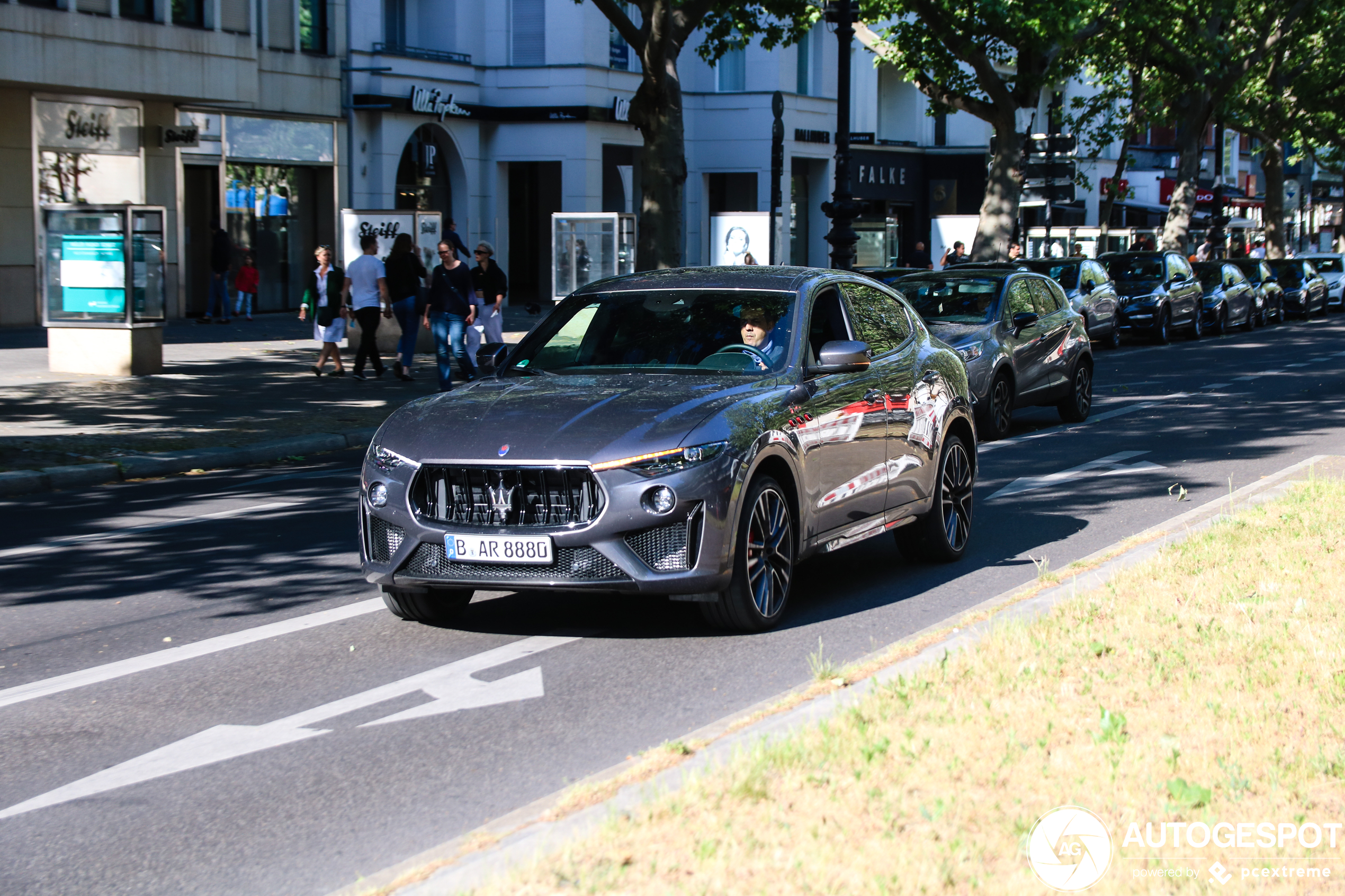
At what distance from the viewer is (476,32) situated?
38781 mm

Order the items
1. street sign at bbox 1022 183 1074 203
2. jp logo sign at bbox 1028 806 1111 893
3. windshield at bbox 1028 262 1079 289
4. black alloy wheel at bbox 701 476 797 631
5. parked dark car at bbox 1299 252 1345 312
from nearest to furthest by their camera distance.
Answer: jp logo sign at bbox 1028 806 1111 893, black alloy wheel at bbox 701 476 797 631, windshield at bbox 1028 262 1079 289, street sign at bbox 1022 183 1074 203, parked dark car at bbox 1299 252 1345 312

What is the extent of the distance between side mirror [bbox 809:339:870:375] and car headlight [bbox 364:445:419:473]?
2016mm

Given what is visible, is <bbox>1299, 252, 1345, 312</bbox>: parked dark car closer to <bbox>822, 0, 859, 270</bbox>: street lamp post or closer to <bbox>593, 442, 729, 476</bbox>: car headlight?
<bbox>822, 0, 859, 270</bbox>: street lamp post

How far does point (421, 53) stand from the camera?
36.8m

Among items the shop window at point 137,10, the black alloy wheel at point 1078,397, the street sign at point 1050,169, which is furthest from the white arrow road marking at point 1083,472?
the shop window at point 137,10

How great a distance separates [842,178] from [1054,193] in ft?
21.0

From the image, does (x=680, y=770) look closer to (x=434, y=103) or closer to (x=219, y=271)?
(x=219, y=271)

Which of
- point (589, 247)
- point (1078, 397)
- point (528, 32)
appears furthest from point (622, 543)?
point (528, 32)

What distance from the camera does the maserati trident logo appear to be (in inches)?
266

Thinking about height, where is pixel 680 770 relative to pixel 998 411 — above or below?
below

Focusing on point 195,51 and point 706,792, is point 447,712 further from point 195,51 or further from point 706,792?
point 195,51

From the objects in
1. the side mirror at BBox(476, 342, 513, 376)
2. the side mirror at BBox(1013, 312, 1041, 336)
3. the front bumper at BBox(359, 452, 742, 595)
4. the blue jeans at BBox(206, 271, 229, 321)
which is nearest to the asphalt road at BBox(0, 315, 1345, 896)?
the front bumper at BBox(359, 452, 742, 595)

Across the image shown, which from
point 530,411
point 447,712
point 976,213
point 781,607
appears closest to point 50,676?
point 447,712

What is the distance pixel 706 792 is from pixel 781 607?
2939mm
